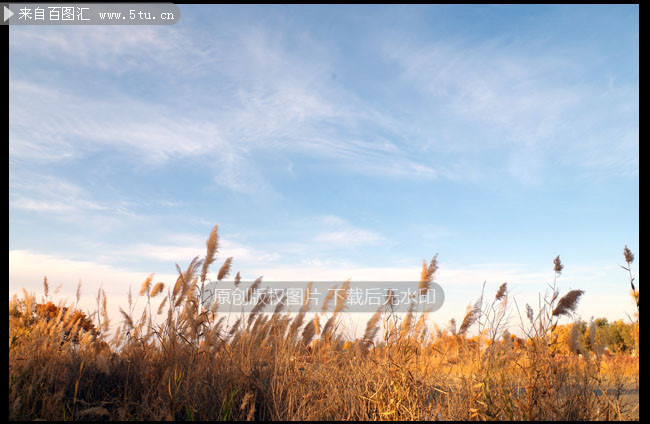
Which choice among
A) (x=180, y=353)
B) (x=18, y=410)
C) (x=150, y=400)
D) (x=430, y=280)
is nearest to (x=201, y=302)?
(x=180, y=353)

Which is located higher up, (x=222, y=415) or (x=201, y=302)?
(x=201, y=302)

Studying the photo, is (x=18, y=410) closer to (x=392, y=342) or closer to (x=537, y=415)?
(x=392, y=342)

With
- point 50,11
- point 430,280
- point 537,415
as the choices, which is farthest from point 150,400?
point 50,11

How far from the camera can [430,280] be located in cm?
445

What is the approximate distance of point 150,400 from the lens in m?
3.77

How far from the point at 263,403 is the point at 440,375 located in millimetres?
1780

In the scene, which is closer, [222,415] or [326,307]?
[222,415]
